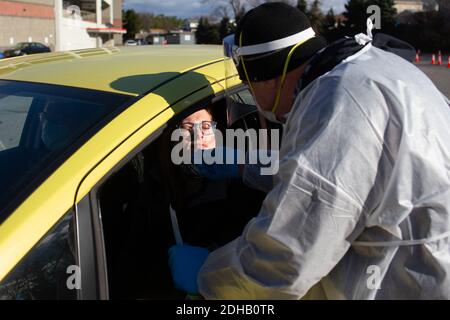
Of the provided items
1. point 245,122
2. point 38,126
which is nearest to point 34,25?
point 245,122

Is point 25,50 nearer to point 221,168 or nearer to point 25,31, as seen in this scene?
point 25,31

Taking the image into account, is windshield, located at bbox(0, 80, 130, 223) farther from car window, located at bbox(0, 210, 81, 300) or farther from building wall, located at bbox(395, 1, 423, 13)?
building wall, located at bbox(395, 1, 423, 13)

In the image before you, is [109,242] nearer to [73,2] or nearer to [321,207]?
[321,207]

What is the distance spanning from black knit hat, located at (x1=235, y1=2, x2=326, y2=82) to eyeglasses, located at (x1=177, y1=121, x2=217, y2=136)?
744 mm

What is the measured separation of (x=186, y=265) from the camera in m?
1.56

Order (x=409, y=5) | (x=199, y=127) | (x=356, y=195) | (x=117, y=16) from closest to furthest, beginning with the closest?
(x=356, y=195), (x=199, y=127), (x=409, y=5), (x=117, y=16)

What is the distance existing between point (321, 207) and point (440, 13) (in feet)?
154

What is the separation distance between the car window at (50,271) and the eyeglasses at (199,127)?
0.90 m

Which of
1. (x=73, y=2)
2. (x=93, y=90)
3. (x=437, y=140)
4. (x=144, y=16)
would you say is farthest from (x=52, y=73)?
(x=144, y=16)

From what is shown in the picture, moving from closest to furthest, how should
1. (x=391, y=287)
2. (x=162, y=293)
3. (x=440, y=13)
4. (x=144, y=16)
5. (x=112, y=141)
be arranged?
1. (x=391, y=287)
2. (x=112, y=141)
3. (x=162, y=293)
4. (x=440, y=13)
5. (x=144, y=16)

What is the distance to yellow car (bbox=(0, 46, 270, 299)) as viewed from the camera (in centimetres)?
126

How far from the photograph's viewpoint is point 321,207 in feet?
3.70

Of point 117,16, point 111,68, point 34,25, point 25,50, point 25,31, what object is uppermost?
point 117,16

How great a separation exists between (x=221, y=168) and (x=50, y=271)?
1126 mm
